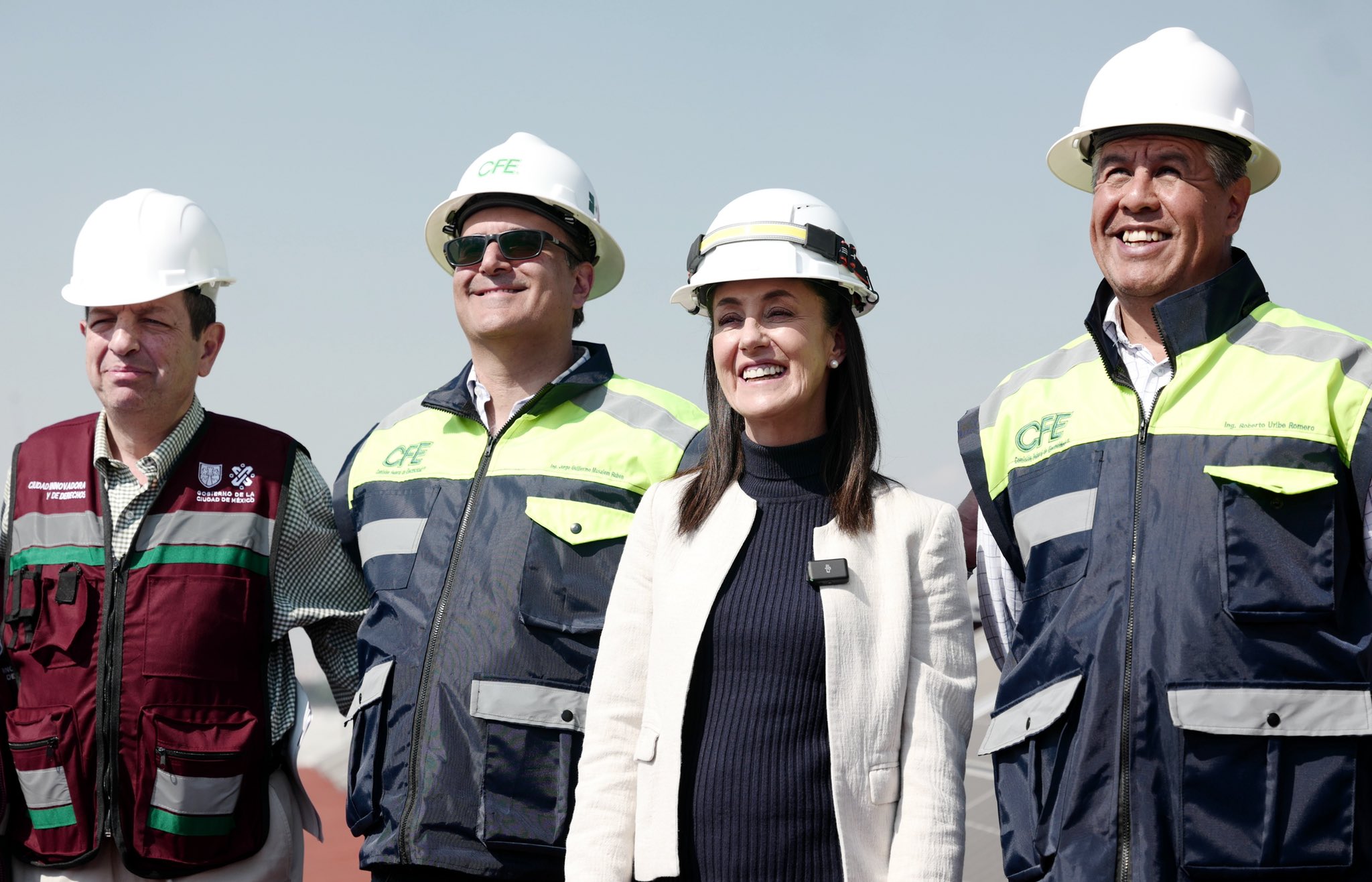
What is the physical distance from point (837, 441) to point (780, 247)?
520 millimetres

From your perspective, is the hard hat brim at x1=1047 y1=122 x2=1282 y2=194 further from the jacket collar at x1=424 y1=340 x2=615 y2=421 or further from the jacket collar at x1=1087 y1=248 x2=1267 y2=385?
the jacket collar at x1=424 y1=340 x2=615 y2=421

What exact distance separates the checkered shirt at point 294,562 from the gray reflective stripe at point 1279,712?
295 cm

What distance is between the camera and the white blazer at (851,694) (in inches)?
119

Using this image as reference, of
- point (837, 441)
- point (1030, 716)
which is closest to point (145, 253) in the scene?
point (837, 441)

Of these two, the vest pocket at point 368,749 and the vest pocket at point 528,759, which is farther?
the vest pocket at point 368,749

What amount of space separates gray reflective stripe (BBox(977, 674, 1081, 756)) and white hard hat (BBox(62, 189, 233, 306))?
316 cm

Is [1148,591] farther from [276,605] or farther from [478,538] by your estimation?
[276,605]

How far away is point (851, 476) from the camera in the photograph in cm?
332

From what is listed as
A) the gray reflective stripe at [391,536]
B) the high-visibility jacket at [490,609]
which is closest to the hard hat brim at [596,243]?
the high-visibility jacket at [490,609]

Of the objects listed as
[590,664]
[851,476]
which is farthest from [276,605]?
[851,476]

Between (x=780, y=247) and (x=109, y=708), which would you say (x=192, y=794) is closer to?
(x=109, y=708)

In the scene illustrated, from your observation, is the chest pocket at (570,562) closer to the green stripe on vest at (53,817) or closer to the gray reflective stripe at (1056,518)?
the gray reflective stripe at (1056,518)

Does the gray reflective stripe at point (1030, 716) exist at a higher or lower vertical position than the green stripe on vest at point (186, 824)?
higher

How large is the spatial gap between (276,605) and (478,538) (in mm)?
995
